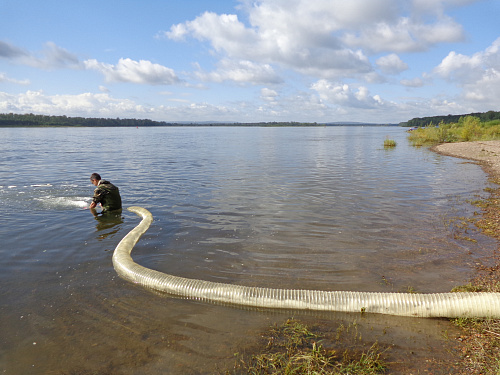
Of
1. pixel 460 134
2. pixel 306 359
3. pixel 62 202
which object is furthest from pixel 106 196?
pixel 460 134

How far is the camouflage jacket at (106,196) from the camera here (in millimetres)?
13943

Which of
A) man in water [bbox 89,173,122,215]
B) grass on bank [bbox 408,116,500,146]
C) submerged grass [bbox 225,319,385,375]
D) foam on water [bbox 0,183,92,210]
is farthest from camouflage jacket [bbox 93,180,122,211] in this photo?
grass on bank [bbox 408,116,500,146]

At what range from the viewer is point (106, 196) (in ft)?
46.3

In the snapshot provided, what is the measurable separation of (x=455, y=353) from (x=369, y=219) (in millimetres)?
8307

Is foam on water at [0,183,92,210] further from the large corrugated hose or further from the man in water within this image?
the large corrugated hose

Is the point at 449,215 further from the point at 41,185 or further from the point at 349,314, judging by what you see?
the point at 41,185

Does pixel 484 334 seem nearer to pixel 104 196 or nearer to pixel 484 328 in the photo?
pixel 484 328

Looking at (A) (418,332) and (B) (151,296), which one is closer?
(A) (418,332)

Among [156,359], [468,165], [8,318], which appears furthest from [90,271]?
[468,165]

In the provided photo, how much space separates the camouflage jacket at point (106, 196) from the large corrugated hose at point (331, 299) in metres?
6.71

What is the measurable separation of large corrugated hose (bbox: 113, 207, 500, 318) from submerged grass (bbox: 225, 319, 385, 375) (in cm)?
99

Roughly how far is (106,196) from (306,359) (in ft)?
38.6

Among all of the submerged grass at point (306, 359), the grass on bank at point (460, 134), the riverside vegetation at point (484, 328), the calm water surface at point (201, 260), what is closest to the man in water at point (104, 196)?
the calm water surface at point (201, 260)

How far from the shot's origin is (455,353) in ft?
18.0
